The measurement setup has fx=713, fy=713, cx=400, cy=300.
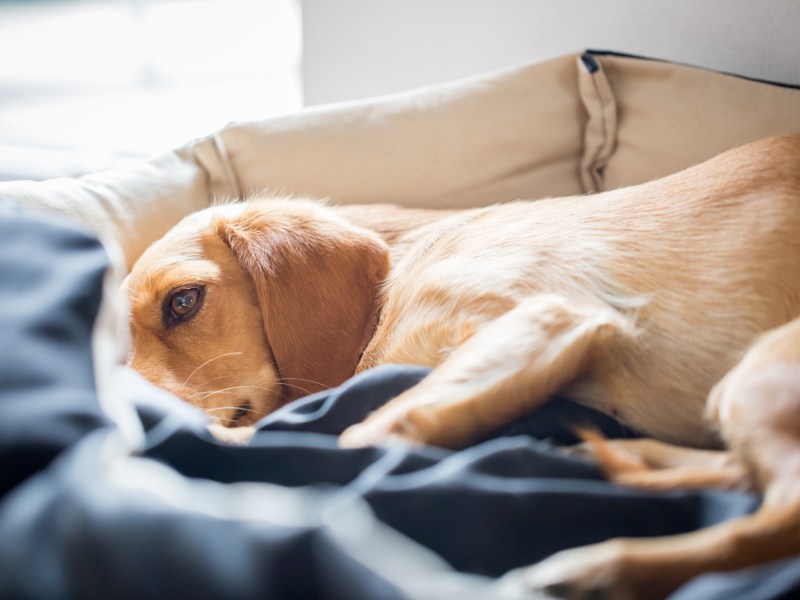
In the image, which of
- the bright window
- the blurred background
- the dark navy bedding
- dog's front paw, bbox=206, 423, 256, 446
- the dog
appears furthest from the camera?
the bright window

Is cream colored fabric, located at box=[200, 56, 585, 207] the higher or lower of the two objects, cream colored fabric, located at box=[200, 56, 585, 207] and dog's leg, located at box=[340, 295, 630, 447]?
the higher

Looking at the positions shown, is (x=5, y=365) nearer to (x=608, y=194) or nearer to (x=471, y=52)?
(x=608, y=194)

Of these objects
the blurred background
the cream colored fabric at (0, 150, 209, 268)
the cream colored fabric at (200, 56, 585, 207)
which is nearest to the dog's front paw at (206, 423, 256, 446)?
the cream colored fabric at (0, 150, 209, 268)

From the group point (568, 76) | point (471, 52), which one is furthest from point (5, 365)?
point (471, 52)

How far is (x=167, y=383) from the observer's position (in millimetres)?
1343

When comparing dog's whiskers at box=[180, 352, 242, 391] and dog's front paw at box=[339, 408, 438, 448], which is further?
dog's whiskers at box=[180, 352, 242, 391]

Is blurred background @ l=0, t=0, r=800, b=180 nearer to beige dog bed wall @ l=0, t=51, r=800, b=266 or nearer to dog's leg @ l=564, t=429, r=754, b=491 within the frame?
beige dog bed wall @ l=0, t=51, r=800, b=266

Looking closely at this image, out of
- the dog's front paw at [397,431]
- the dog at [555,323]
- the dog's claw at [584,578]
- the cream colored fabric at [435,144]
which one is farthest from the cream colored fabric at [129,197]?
the dog's claw at [584,578]

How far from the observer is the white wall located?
70.7 inches

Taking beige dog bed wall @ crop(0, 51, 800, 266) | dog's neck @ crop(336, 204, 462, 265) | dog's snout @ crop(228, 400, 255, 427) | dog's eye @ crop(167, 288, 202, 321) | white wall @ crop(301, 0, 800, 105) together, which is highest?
white wall @ crop(301, 0, 800, 105)

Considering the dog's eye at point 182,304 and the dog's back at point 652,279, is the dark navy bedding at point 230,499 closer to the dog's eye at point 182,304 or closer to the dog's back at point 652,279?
the dog's back at point 652,279

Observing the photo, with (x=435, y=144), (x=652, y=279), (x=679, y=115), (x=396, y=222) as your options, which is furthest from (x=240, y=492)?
(x=679, y=115)

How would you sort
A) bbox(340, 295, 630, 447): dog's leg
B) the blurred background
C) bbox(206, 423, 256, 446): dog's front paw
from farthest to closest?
the blurred background < bbox(206, 423, 256, 446): dog's front paw < bbox(340, 295, 630, 447): dog's leg

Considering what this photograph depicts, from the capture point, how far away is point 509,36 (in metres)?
2.45
